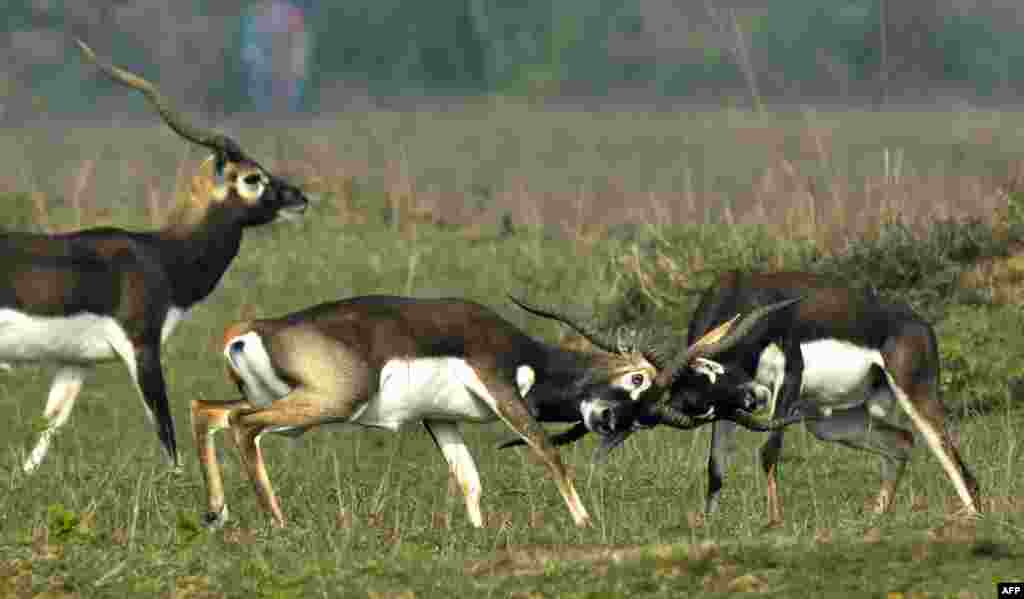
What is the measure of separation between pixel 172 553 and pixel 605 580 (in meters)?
1.59

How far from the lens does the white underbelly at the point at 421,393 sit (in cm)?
961

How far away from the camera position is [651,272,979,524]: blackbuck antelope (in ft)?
33.3

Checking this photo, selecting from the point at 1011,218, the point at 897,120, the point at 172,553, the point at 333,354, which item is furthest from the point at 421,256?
the point at 897,120

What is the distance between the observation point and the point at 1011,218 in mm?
14695

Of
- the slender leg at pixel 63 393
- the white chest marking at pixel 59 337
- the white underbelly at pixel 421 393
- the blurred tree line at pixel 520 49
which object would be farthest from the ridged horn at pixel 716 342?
the blurred tree line at pixel 520 49

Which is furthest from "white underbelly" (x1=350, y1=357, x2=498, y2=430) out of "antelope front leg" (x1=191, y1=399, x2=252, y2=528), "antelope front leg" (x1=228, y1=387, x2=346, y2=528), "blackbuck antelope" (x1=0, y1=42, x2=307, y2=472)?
"blackbuck antelope" (x1=0, y1=42, x2=307, y2=472)

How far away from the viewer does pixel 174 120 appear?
41.2 ft

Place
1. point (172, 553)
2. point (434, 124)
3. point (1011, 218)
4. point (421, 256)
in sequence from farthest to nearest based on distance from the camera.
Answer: point (434, 124) → point (421, 256) → point (1011, 218) → point (172, 553)

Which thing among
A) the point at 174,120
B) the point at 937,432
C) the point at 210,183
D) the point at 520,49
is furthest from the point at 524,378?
the point at 520,49

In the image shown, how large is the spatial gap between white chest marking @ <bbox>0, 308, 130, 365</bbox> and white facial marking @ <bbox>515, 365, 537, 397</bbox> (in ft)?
9.29

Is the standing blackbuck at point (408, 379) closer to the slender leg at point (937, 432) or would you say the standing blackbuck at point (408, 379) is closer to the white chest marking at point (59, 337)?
the slender leg at point (937, 432)

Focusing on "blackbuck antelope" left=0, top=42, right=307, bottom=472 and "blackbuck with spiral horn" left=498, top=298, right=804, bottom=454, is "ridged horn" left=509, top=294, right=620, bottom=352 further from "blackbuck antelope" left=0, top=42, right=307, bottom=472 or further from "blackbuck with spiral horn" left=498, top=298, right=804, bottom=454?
"blackbuck antelope" left=0, top=42, right=307, bottom=472

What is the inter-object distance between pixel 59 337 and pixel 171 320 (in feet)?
2.58

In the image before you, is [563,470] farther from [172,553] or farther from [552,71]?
[552,71]
